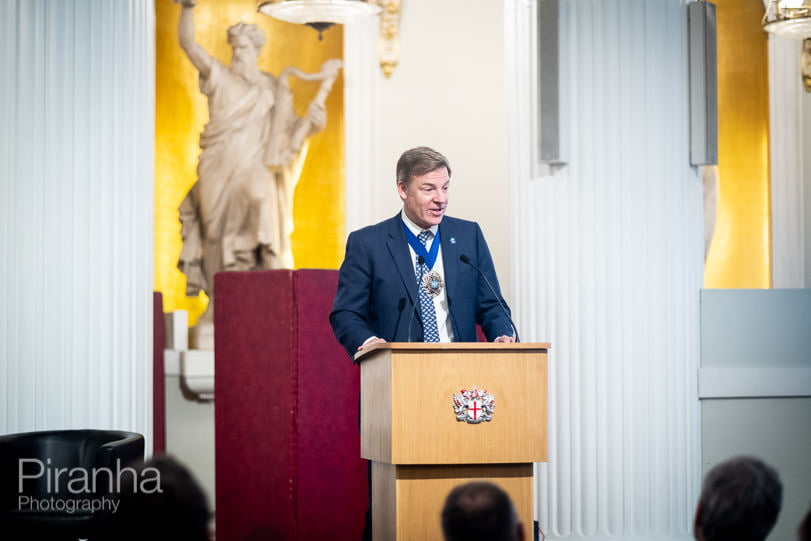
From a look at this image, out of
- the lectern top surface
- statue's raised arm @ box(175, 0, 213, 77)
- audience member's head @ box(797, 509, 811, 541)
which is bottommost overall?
audience member's head @ box(797, 509, 811, 541)

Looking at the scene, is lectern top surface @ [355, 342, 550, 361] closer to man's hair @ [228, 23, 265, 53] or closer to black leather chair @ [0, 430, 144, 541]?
black leather chair @ [0, 430, 144, 541]

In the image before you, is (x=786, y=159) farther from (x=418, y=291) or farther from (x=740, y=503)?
(x=740, y=503)

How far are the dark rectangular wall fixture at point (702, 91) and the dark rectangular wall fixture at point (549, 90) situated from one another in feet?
2.06

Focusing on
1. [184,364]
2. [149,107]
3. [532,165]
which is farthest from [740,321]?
[184,364]

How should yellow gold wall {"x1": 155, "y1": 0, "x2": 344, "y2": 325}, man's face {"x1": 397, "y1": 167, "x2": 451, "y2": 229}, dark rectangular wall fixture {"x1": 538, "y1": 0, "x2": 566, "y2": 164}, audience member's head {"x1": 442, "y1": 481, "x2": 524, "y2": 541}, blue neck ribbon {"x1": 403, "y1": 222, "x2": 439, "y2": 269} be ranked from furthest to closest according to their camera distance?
1. yellow gold wall {"x1": 155, "y1": 0, "x2": 344, "y2": 325}
2. dark rectangular wall fixture {"x1": 538, "y1": 0, "x2": 566, "y2": 164}
3. blue neck ribbon {"x1": 403, "y1": 222, "x2": 439, "y2": 269}
4. man's face {"x1": 397, "y1": 167, "x2": 451, "y2": 229}
5. audience member's head {"x1": 442, "y1": 481, "x2": 524, "y2": 541}

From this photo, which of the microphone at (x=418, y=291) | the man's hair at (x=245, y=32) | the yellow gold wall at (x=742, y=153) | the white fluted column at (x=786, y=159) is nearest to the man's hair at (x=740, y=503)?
the microphone at (x=418, y=291)

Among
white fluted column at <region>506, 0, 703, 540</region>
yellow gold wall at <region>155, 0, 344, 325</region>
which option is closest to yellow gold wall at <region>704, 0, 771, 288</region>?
white fluted column at <region>506, 0, 703, 540</region>

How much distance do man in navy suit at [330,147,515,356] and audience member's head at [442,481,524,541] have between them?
1.59 m

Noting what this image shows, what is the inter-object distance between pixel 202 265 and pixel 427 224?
13.6 ft

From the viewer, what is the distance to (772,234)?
7.29m

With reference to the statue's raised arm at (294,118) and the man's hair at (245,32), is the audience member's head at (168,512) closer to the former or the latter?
the statue's raised arm at (294,118)

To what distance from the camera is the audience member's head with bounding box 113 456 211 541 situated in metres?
2.20

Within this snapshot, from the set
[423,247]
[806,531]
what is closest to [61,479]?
[423,247]

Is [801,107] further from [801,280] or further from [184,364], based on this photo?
[184,364]
